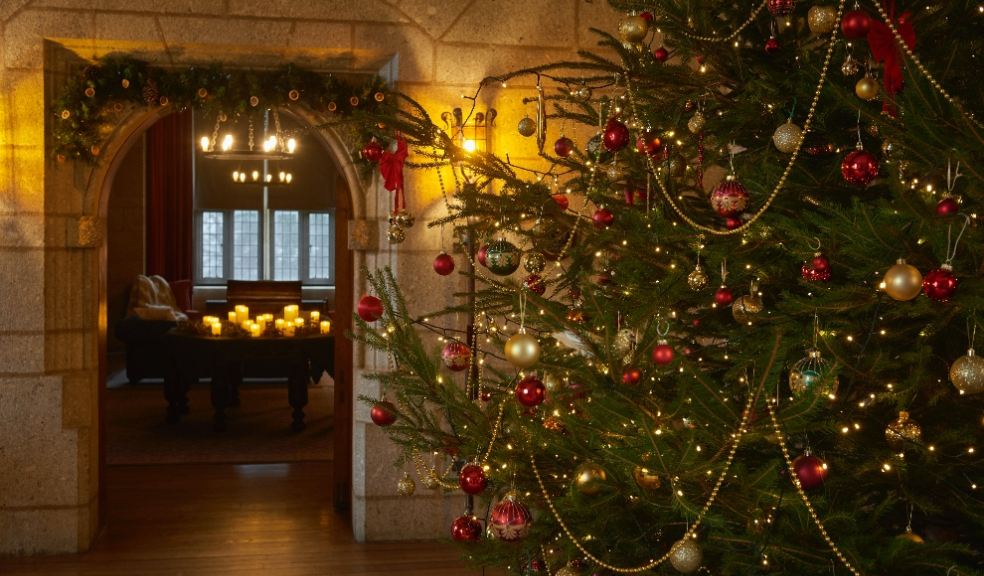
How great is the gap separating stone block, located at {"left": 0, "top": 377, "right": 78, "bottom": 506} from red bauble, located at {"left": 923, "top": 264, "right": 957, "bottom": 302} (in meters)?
4.35

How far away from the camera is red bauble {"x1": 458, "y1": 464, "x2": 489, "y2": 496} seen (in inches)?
91.5

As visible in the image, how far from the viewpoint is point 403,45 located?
198 inches

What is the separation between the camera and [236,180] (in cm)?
1185

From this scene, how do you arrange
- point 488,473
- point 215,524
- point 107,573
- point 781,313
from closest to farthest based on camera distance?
point 781,313 < point 488,473 < point 107,573 < point 215,524

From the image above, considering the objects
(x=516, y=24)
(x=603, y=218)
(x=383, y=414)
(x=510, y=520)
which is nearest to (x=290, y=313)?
(x=516, y=24)

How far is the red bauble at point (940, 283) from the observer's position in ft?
5.12

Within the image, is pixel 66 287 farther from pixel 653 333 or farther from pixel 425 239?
pixel 653 333

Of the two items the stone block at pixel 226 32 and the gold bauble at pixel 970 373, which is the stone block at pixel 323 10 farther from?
the gold bauble at pixel 970 373

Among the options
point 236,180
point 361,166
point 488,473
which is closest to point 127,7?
→ point 361,166

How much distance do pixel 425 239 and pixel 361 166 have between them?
0.49 metres

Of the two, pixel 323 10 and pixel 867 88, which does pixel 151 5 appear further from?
pixel 867 88

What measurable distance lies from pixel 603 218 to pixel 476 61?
2.77 m

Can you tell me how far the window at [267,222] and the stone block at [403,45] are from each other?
317 inches

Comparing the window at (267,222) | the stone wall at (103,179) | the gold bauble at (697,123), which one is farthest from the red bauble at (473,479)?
the window at (267,222)
